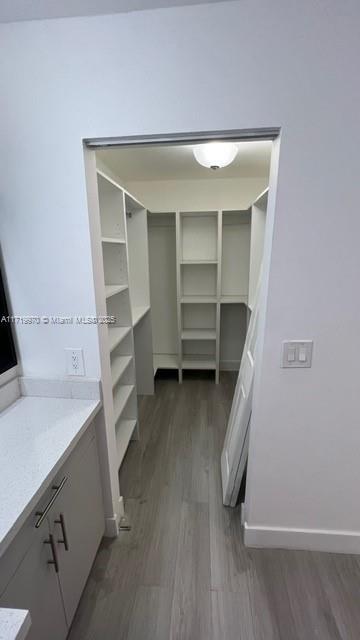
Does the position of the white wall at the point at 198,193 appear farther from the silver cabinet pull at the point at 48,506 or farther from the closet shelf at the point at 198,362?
the silver cabinet pull at the point at 48,506

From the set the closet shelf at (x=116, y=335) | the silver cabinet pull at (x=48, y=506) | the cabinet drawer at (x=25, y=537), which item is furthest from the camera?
the closet shelf at (x=116, y=335)

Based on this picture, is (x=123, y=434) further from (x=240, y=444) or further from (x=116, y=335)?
(x=240, y=444)

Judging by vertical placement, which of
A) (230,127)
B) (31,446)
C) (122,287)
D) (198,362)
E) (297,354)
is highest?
(230,127)

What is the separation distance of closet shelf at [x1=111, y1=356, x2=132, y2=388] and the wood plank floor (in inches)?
29.0

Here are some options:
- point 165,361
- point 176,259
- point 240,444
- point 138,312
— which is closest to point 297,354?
point 240,444

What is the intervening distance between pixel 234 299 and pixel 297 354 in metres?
2.09

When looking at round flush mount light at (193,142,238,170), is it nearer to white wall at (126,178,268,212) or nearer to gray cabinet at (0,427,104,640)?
white wall at (126,178,268,212)

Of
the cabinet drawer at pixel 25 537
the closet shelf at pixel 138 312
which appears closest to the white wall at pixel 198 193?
the closet shelf at pixel 138 312

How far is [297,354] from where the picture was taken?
3.99ft

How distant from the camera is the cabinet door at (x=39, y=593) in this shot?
77cm

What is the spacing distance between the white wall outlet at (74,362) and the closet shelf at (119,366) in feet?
2.02

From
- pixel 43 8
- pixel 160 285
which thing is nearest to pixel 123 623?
pixel 43 8

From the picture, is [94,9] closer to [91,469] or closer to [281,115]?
[281,115]

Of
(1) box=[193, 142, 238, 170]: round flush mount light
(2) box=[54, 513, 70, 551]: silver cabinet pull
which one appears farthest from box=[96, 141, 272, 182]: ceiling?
(2) box=[54, 513, 70, 551]: silver cabinet pull
